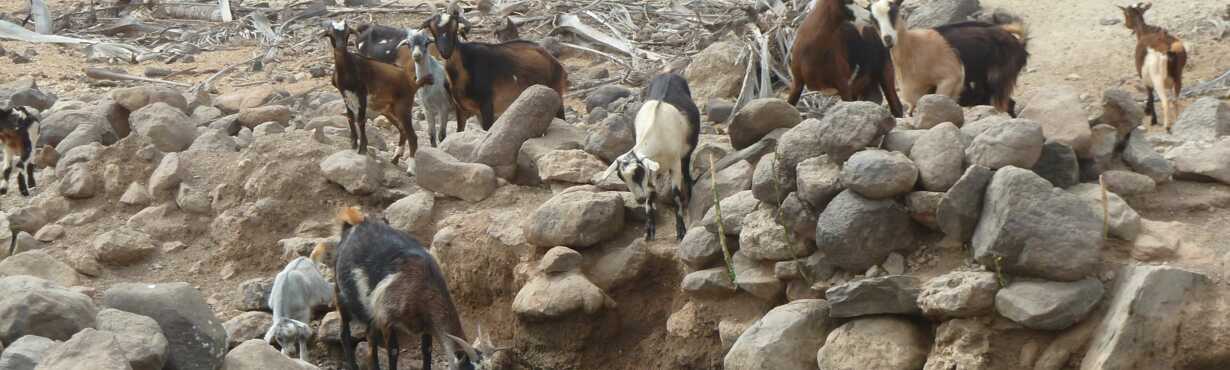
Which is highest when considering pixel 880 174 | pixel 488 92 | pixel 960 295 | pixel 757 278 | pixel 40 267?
pixel 880 174

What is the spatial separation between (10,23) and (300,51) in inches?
202

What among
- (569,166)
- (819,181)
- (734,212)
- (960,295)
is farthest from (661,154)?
(960,295)

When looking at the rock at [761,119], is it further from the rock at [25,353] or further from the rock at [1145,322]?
the rock at [25,353]

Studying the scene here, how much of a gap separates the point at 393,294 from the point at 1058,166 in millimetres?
3439

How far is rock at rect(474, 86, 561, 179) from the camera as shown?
33.9 feet

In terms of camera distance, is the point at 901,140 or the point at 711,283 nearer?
the point at 901,140

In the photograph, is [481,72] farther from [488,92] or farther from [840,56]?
[840,56]

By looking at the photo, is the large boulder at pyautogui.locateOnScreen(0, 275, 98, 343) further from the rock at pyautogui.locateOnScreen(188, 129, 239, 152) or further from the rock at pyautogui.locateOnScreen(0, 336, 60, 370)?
the rock at pyautogui.locateOnScreen(188, 129, 239, 152)

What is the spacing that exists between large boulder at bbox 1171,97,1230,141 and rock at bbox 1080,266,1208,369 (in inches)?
96.6

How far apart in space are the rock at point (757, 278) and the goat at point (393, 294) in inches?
56.9

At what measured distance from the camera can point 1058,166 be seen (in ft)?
25.3

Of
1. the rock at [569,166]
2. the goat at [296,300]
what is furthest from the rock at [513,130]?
the goat at [296,300]

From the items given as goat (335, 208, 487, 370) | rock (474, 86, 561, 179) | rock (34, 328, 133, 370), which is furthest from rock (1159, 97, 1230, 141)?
rock (34, 328, 133, 370)

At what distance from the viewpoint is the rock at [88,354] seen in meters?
6.26
